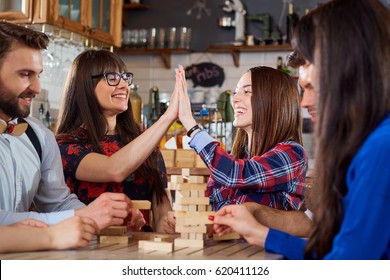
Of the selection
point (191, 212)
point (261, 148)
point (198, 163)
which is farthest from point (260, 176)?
point (198, 163)

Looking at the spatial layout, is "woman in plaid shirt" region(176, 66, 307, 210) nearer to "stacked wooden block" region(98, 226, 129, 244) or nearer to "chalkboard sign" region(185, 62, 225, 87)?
"stacked wooden block" region(98, 226, 129, 244)

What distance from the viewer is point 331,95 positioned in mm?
1463

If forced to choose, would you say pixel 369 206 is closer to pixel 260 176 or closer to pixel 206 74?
pixel 260 176

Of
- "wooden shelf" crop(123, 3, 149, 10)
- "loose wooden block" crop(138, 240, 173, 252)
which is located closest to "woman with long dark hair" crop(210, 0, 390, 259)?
"loose wooden block" crop(138, 240, 173, 252)

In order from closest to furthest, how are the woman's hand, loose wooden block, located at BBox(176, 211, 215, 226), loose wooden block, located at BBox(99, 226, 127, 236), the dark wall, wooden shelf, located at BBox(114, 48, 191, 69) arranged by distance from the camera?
loose wooden block, located at BBox(176, 211, 215, 226), loose wooden block, located at BBox(99, 226, 127, 236), the woman's hand, the dark wall, wooden shelf, located at BBox(114, 48, 191, 69)

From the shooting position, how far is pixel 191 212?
6.49 ft

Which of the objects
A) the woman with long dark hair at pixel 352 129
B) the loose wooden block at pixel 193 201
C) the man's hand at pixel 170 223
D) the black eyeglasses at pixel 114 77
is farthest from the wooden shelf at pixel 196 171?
the woman with long dark hair at pixel 352 129

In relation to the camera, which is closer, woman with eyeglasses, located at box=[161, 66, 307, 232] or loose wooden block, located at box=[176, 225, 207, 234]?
loose wooden block, located at box=[176, 225, 207, 234]

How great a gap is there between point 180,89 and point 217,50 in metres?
4.80

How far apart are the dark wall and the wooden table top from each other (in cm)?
552

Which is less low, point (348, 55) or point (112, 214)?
point (348, 55)

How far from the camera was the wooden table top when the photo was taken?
171 cm
